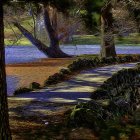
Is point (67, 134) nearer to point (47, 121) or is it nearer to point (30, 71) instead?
point (47, 121)

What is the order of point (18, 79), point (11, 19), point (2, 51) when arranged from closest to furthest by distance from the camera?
point (2, 51)
point (18, 79)
point (11, 19)

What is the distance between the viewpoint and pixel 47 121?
9.80 m

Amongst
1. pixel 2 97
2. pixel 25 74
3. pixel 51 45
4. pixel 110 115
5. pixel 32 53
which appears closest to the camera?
pixel 2 97

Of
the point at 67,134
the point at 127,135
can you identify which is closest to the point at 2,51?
the point at 67,134

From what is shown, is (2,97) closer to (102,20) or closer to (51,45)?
(102,20)

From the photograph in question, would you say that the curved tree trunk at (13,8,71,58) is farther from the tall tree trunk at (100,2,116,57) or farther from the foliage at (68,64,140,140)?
the foliage at (68,64,140,140)

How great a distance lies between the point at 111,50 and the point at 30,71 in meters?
5.08

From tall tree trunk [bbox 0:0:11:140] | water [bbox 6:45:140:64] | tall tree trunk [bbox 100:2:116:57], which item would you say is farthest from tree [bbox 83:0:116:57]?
water [bbox 6:45:140:64]

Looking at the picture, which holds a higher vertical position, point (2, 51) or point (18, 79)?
point (2, 51)

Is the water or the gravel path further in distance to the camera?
the water

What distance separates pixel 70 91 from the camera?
14734 mm

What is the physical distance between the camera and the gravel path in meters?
13.2

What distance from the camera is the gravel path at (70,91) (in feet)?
43.5

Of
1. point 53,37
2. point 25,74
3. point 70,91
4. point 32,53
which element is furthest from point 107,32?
point 32,53
